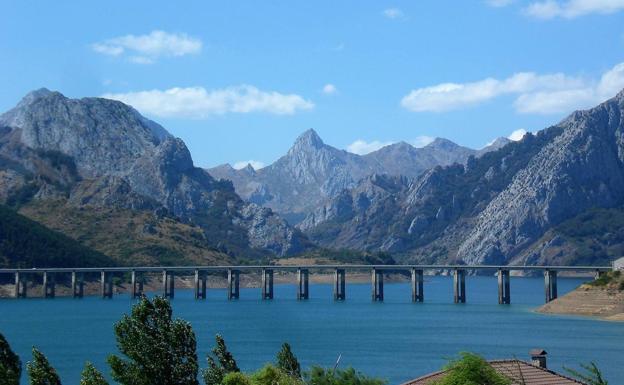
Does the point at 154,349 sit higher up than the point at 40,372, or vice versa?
the point at 154,349

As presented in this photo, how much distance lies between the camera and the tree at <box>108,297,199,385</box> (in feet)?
173

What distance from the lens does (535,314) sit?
19988cm

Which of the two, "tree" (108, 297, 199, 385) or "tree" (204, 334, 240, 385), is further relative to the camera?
"tree" (204, 334, 240, 385)

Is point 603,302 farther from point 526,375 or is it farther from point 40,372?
point 40,372

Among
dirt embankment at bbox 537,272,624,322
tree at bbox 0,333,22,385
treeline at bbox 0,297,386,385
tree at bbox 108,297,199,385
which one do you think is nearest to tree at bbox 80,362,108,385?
treeline at bbox 0,297,386,385

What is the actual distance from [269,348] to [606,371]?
42.7 metres

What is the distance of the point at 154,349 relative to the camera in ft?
175

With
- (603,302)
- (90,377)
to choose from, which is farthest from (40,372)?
(603,302)

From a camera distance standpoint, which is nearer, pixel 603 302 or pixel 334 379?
pixel 334 379

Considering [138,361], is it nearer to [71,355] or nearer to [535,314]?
[71,355]

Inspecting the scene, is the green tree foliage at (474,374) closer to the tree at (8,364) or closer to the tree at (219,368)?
the tree at (219,368)

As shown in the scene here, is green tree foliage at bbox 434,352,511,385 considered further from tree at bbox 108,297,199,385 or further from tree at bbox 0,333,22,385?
tree at bbox 0,333,22,385

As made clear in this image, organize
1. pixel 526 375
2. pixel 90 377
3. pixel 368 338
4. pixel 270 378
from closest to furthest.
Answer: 1. pixel 270 378
2. pixel 526 375
3. pixel 90 377
4. pixel 368 338

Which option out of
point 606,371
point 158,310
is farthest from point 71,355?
point 158,310
